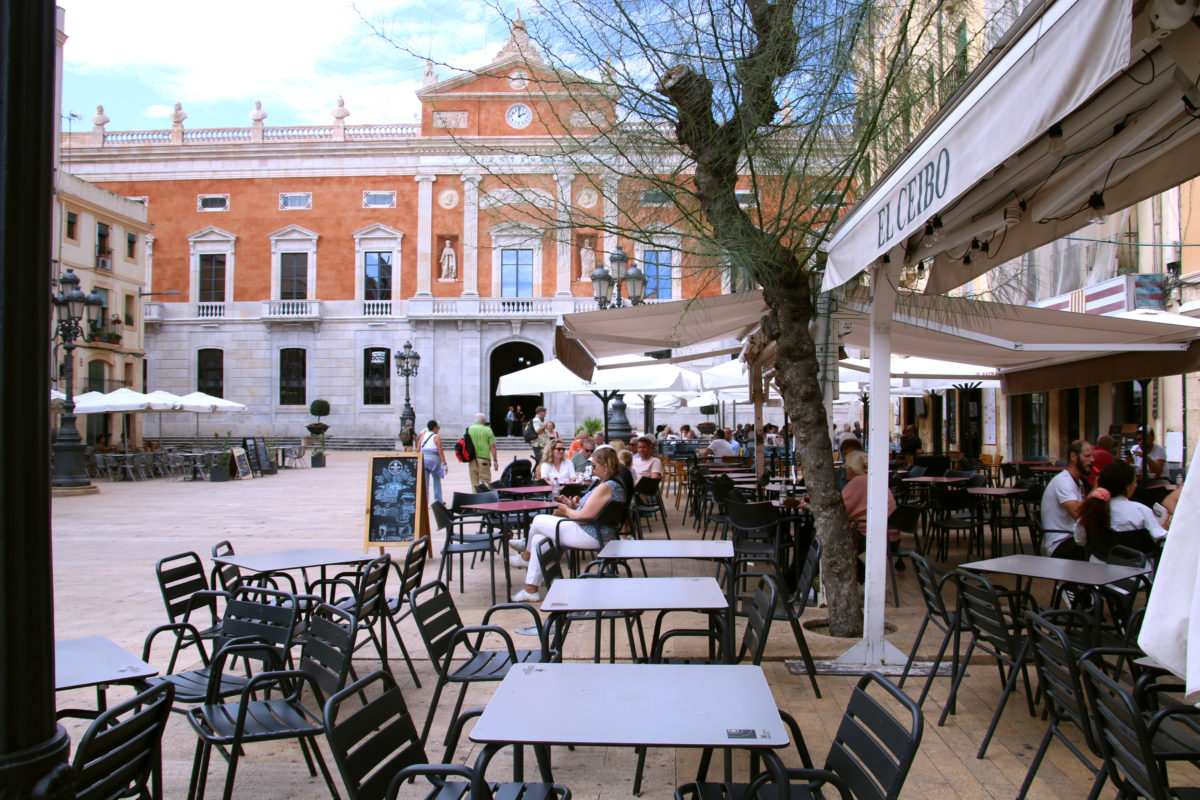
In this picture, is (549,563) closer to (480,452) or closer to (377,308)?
(480,452)

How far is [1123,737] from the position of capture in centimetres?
230

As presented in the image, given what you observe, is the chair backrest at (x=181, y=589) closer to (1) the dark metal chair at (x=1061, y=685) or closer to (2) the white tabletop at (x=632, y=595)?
(2) the white tabletop at (x=632, y=595)

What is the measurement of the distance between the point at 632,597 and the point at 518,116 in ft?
93.9

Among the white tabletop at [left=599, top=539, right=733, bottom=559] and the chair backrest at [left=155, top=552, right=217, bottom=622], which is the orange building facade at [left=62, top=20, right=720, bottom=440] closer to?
the white tabletop at [left=599, top=539, right=733, bottom=559]

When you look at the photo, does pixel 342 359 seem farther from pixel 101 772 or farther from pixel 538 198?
pixel 101 772

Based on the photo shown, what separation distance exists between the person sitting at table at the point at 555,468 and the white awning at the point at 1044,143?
17.9ft

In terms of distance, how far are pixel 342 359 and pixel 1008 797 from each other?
112ft

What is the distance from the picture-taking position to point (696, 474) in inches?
426

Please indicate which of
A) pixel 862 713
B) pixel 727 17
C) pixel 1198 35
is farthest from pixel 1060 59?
pixel 727 17

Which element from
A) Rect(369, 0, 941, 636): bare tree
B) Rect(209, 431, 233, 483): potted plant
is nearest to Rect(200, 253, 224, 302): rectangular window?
Rect(209, 431, 233, 483): potted plant

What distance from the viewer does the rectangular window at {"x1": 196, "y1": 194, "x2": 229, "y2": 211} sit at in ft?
116

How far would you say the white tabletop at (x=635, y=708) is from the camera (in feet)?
6.90

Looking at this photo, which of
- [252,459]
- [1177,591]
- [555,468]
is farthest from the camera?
[252,459]

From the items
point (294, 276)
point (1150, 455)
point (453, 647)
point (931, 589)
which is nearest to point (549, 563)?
point (453, 647)
